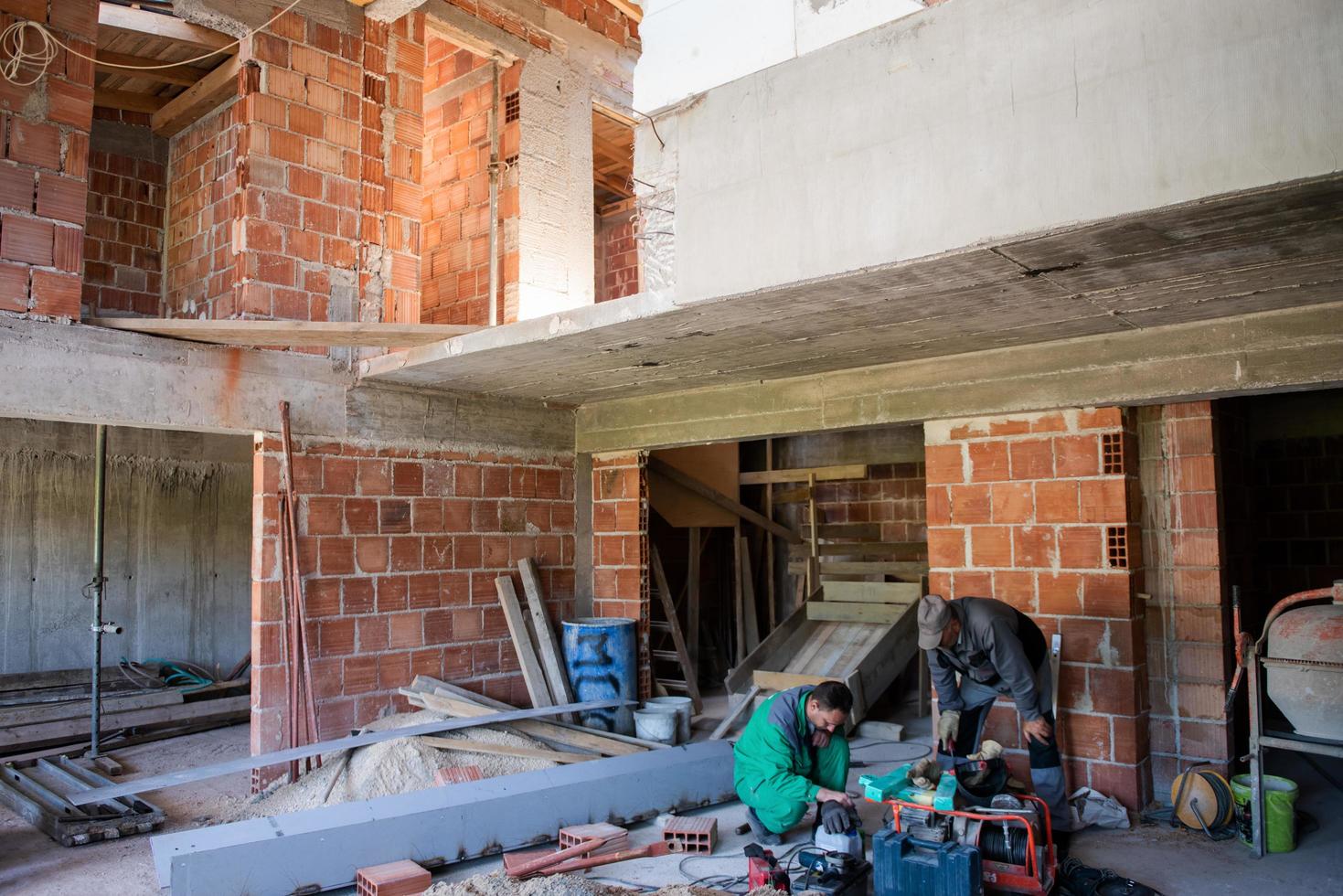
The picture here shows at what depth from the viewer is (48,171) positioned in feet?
14.5

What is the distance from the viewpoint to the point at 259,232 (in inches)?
203

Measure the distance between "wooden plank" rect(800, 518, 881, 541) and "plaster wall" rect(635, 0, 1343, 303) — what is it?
5.56 meters

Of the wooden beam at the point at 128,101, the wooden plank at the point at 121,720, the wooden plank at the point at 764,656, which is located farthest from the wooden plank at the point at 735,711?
the wooden beam at the point at 128,101

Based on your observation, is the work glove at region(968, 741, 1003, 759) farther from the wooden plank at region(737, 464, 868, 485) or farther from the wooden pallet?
the wooden plank at region(737, 464, 868, 485)

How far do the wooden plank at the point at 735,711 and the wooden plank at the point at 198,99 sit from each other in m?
5.07

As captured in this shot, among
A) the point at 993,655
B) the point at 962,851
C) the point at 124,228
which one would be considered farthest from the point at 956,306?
the point at 124,228

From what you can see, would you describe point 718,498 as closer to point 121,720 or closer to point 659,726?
point 659,726

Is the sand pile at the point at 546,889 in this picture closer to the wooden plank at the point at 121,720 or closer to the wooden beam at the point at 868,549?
the wooden plank at the point at 121,720

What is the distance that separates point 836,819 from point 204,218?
16.2 feet

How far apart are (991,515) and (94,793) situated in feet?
15.3

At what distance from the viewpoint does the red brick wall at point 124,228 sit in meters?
6.54

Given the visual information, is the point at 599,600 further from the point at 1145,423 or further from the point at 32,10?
the point at 32,10

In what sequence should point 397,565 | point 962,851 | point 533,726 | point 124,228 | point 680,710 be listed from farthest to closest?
point 124,228 < point 680,710 < point 397,565 < point 533,726 < point 962,851

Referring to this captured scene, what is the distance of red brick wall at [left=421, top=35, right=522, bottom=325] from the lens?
630cm
